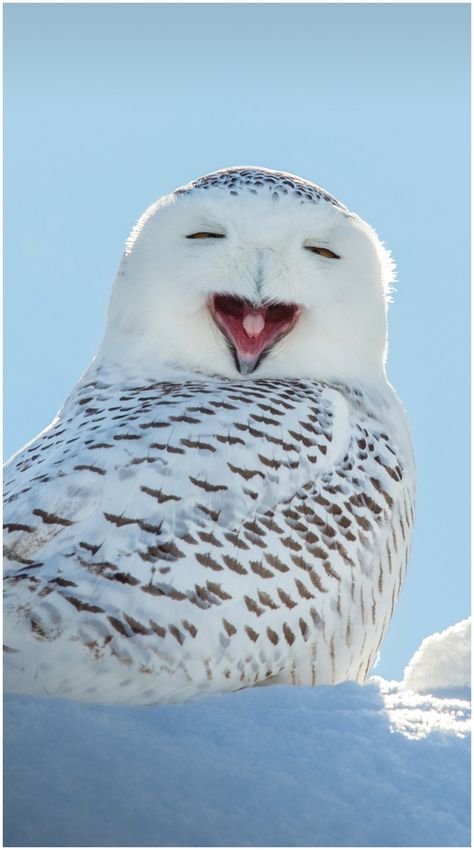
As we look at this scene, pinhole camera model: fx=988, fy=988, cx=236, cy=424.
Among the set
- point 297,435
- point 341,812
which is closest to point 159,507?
point 297,435

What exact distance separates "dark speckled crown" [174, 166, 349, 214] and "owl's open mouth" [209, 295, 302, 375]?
34cm

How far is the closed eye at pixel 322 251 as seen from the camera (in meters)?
3.07

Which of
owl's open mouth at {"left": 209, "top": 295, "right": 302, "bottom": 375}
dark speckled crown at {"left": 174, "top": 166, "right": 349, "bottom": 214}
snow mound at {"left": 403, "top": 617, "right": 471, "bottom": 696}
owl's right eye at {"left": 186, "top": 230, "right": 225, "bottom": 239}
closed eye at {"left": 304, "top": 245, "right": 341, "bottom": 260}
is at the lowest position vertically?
snow mound at {"left": 403, "top": 617, "right": 471, "bottom": 696}

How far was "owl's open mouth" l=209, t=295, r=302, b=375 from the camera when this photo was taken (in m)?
3.01

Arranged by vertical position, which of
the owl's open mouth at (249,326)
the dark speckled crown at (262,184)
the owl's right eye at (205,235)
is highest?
the dark speckled crown at (262,184)

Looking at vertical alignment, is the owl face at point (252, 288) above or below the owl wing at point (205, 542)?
above

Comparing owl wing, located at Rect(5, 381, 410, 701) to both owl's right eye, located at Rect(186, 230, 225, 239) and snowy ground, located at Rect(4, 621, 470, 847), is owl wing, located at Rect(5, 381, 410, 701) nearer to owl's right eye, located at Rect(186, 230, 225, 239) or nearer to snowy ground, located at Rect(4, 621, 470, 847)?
snowy ground, located at Rect(4, 621, 470, 847)

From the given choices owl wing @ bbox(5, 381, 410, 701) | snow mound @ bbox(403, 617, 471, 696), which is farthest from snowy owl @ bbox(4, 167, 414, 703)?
snow mound @ bbox(403, 617, 471, 696)

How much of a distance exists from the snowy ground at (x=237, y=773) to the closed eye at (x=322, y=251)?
57.2 inches

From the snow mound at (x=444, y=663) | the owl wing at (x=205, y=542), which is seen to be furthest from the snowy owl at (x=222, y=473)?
the snow mound at (x=444, y=663)

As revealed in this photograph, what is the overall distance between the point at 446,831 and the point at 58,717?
76cm

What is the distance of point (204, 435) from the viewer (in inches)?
98.7

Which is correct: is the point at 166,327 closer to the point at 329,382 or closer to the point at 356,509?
the point at 329,382

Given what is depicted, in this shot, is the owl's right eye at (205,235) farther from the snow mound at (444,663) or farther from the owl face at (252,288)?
the snow mound at (444,663)
